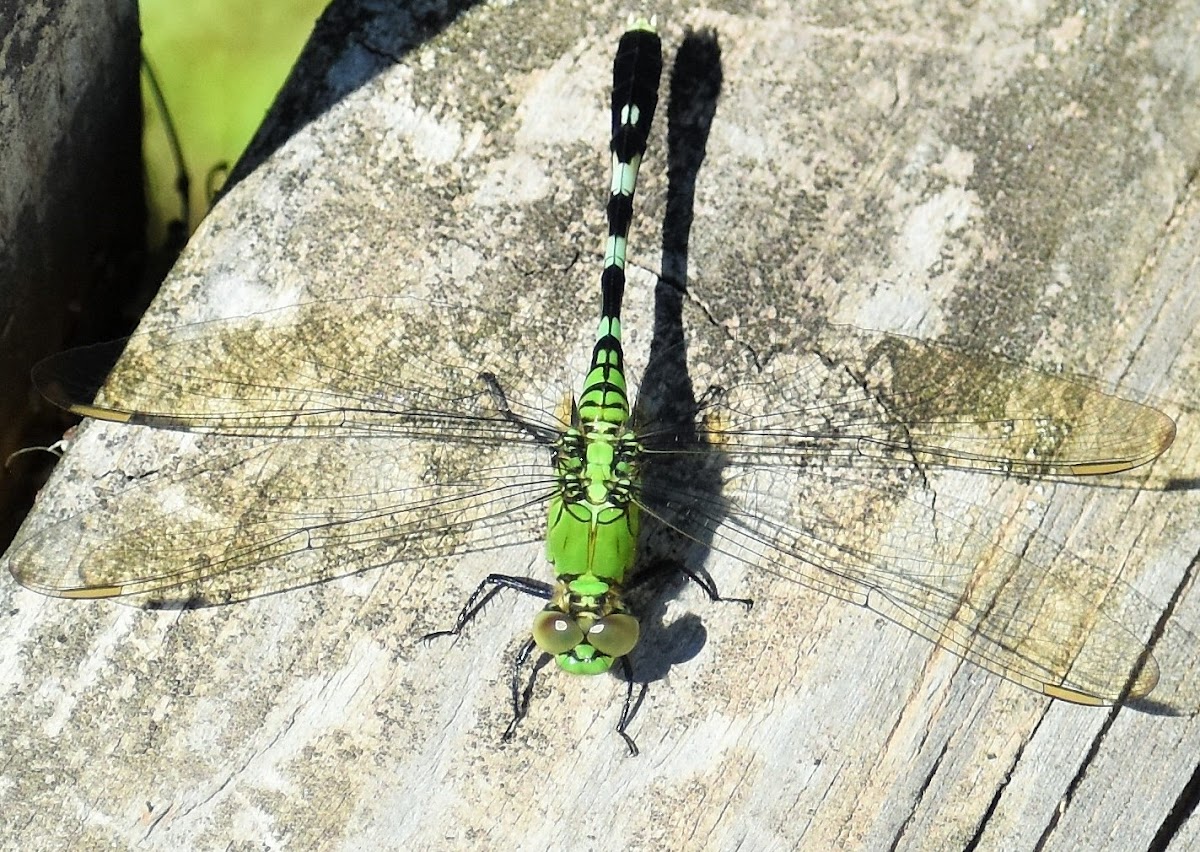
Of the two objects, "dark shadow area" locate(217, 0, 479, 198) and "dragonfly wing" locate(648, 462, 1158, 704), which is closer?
"dragonfly wing" locate(648, 462, 1158, 704)

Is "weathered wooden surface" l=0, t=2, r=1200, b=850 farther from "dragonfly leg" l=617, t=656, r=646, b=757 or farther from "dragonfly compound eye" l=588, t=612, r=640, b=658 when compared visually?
"dragonfly compound eye" l=588, t=612, r=640, b=658

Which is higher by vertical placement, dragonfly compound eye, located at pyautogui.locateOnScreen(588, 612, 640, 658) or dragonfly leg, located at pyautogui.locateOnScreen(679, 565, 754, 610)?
dragonfly leg, located at pyautogui.locateOnScreen(679, 565, 754, 610)

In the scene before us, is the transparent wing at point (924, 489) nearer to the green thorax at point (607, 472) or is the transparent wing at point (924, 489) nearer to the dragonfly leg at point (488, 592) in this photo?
the green thorax at point (607, 472)

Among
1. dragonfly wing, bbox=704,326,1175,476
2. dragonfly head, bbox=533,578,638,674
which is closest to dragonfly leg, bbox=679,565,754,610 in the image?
dragonfly head, bbox=533,578,638,674

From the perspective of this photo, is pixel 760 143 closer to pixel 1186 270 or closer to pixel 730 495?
pixel 730 495

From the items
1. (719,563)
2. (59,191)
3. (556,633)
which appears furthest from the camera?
(59,191)

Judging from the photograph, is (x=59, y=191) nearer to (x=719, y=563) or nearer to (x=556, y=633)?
(x=556, y=633)

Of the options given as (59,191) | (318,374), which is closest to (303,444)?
(318,374)
